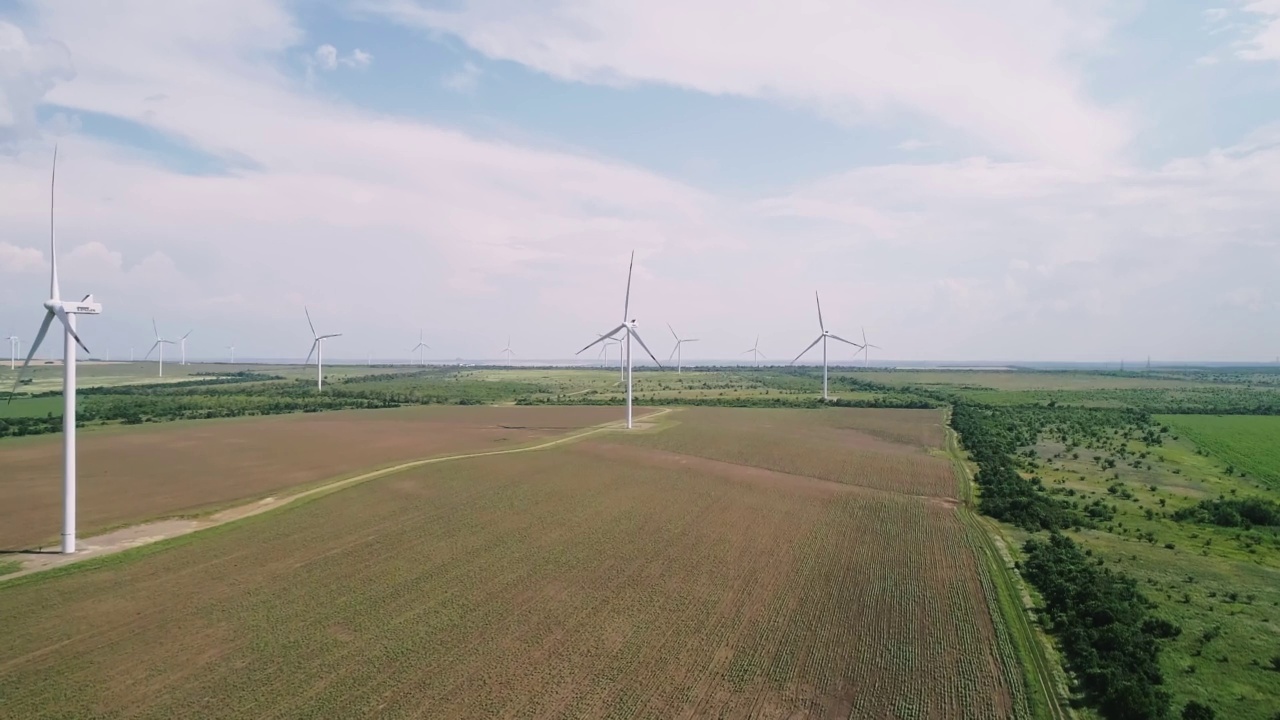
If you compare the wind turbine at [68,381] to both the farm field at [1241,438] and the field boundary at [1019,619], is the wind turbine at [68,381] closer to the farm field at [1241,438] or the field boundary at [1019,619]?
the field boundary at [1019,619]

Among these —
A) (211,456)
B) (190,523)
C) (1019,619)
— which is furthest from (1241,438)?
(211,456)

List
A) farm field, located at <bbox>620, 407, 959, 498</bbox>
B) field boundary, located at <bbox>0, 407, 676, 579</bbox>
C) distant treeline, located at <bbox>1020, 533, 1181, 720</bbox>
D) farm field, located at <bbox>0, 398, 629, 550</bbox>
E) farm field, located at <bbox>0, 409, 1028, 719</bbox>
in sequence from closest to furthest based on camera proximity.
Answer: distant treeline, located at <bbox>1020, 533, 1181, 720</bbox>
farm field, located at <bbox>0, 409, 1028, 719</bbox>
field boundary, located at <bbox>0, 407, 676, 579</bbox>
farm field, located at <bbox>0, 398, 629, 550</bbox>
farm field, located at <bbox>620, 407, 959, 498</bbox>

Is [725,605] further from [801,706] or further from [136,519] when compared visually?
[136,519]

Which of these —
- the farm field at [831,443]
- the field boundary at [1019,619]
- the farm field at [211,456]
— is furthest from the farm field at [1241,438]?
the farm field at [211,456]

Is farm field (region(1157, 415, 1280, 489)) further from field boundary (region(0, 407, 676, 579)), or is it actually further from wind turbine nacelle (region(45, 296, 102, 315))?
wind turbine nacelle (region(45, 296, 102, 315))

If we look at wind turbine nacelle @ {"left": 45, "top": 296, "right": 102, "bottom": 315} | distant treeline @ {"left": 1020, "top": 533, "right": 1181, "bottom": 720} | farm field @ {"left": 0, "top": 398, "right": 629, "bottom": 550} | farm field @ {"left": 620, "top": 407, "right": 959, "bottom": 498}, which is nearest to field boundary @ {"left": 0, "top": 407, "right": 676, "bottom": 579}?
farm field @ {"left": 0, "top": 398, "right": 629, "bottom": 550}
